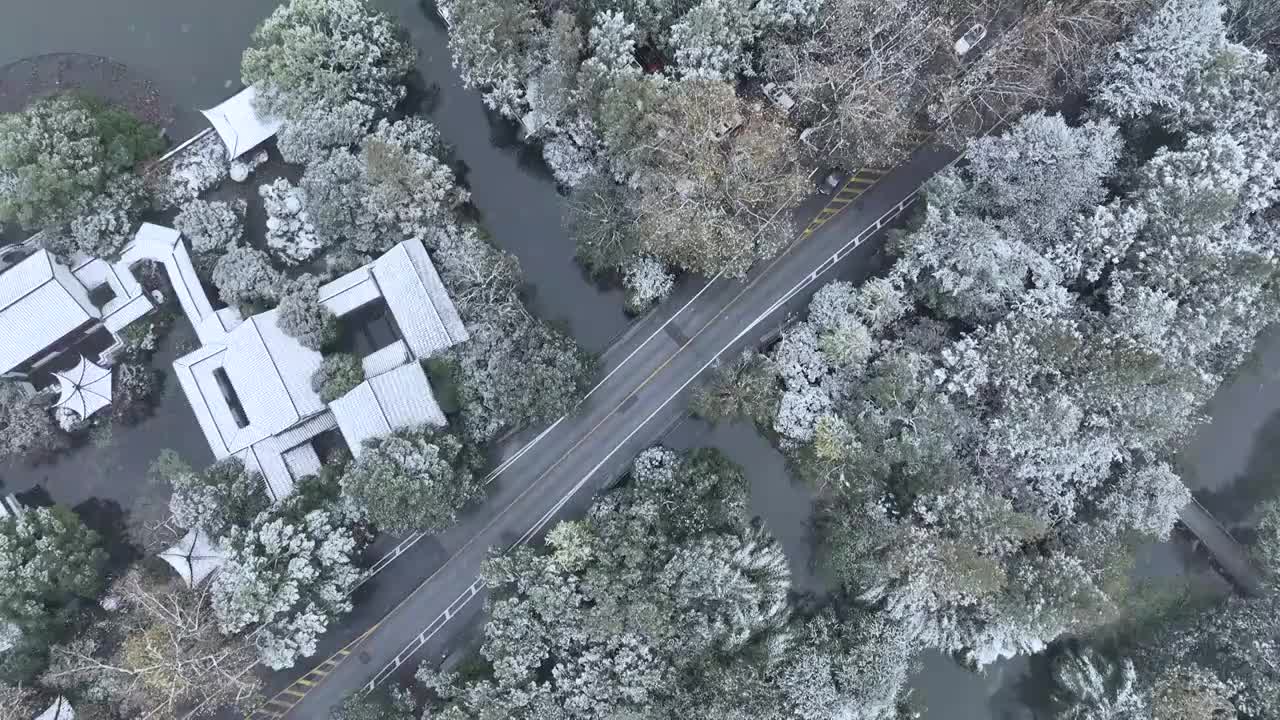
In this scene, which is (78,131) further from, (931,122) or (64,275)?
(931,122)

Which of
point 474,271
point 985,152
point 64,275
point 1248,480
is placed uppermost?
point 64,275

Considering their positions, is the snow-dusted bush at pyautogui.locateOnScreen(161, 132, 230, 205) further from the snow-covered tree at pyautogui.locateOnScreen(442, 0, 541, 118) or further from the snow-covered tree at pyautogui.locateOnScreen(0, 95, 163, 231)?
the snow-covered tree at pyautogui.locateOnScreen(442, 0, 541, 118)

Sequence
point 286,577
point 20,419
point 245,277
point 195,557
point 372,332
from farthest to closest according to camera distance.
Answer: point 372,332 < point 245,277 < point 20,419 < point 195,557 < point 286,577

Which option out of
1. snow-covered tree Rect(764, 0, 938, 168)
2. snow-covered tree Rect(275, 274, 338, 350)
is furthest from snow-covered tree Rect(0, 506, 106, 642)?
snow-covered tree Rect(764, 0, 938, 168)

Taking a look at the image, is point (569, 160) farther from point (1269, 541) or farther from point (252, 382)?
point (1269, 541)

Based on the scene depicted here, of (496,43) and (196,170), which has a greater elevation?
(196,170)

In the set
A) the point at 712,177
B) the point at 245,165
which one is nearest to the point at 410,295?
the point at 245,165

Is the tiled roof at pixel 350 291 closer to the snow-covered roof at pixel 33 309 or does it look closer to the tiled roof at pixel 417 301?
the tiled roof at pixel 417 301

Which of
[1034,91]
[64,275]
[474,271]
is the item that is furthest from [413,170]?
[1034,91]
